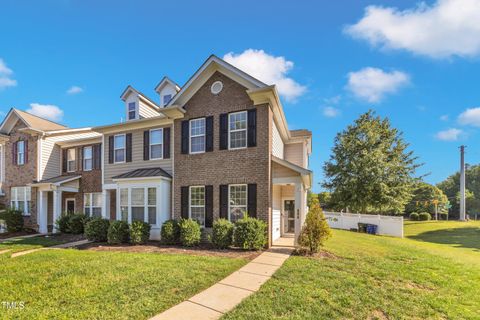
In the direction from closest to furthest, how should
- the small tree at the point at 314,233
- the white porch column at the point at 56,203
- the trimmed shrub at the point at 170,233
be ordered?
the small tree at the point at 314,233 < the trimmed shrub at the point at 170,233 < the white porch column at the point at 56,203

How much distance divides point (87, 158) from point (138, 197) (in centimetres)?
654

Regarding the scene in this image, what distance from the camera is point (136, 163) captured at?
14.9 m

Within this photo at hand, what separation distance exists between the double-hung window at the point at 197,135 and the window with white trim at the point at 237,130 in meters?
1.49

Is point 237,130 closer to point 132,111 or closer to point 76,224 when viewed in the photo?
point 132,111

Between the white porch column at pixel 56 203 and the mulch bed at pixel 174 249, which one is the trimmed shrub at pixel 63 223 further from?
the mulch bed at pixel 174 249

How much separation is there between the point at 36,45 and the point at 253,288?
16.3 metres

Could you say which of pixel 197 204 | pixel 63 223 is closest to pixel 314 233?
pixel 197 204

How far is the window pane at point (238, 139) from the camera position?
1186 centimetres

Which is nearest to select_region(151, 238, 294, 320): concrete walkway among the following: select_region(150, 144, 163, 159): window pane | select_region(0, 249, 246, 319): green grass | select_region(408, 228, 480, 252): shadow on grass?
select_region(0, 249, 246, 319): green grass

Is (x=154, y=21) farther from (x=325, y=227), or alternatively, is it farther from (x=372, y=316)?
(x=372, y=316)

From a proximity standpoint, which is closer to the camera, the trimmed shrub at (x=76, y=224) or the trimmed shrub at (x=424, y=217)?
the trimmed shrub at (x=76, y=224)

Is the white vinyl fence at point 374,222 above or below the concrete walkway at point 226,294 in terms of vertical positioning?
below

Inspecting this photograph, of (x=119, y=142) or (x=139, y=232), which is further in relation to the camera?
(x=119, y=142)

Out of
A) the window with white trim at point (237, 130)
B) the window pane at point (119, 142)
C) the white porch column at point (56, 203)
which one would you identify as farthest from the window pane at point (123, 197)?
the window with white trim at point (237, 130)
